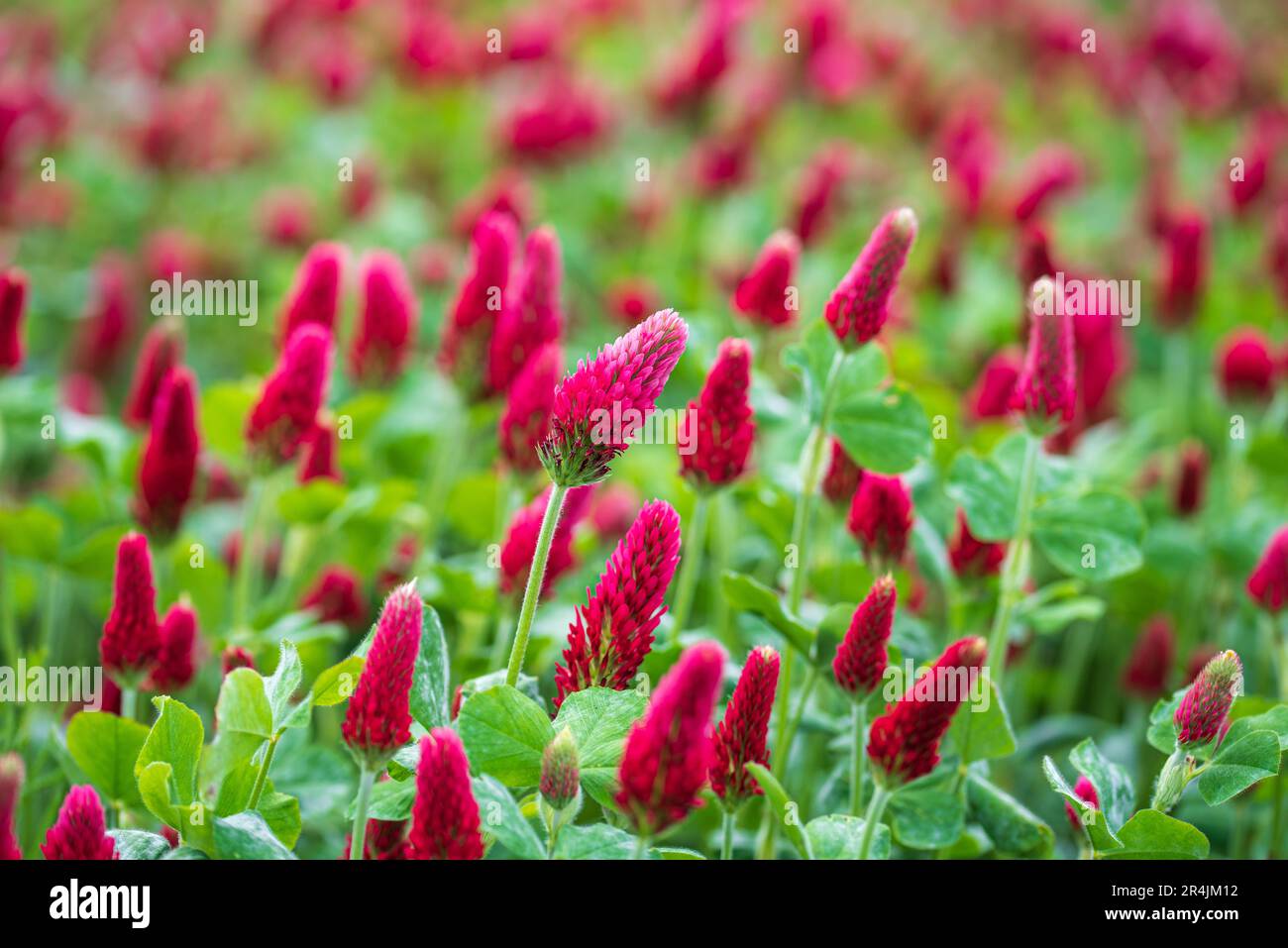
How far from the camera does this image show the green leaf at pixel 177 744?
4.37ft

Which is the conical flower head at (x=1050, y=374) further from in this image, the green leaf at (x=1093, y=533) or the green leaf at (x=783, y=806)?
the green leaf at (x=783, y=806)

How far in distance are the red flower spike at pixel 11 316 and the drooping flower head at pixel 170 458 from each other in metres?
0.32

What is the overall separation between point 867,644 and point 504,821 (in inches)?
15.5

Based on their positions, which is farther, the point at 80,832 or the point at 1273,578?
the point at 1273,578

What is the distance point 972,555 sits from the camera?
1814mm

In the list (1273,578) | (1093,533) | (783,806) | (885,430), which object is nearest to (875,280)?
(885,430)

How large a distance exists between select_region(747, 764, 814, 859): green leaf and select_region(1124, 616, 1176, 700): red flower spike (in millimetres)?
1027

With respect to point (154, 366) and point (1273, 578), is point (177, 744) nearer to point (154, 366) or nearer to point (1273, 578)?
point (154, 366)

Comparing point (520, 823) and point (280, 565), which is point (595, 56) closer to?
point (280, 565)

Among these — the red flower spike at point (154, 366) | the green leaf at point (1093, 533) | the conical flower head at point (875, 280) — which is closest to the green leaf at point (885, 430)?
the conical flower head at point (875, 280)

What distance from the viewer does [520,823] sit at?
125 centimetres

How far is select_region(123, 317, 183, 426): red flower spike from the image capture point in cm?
213

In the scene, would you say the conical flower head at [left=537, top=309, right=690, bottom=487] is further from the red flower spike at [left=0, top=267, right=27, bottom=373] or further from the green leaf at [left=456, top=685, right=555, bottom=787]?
the red flower spike at [left=0, top=267, right=27, bottom=373]

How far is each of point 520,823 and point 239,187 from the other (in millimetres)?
3229
